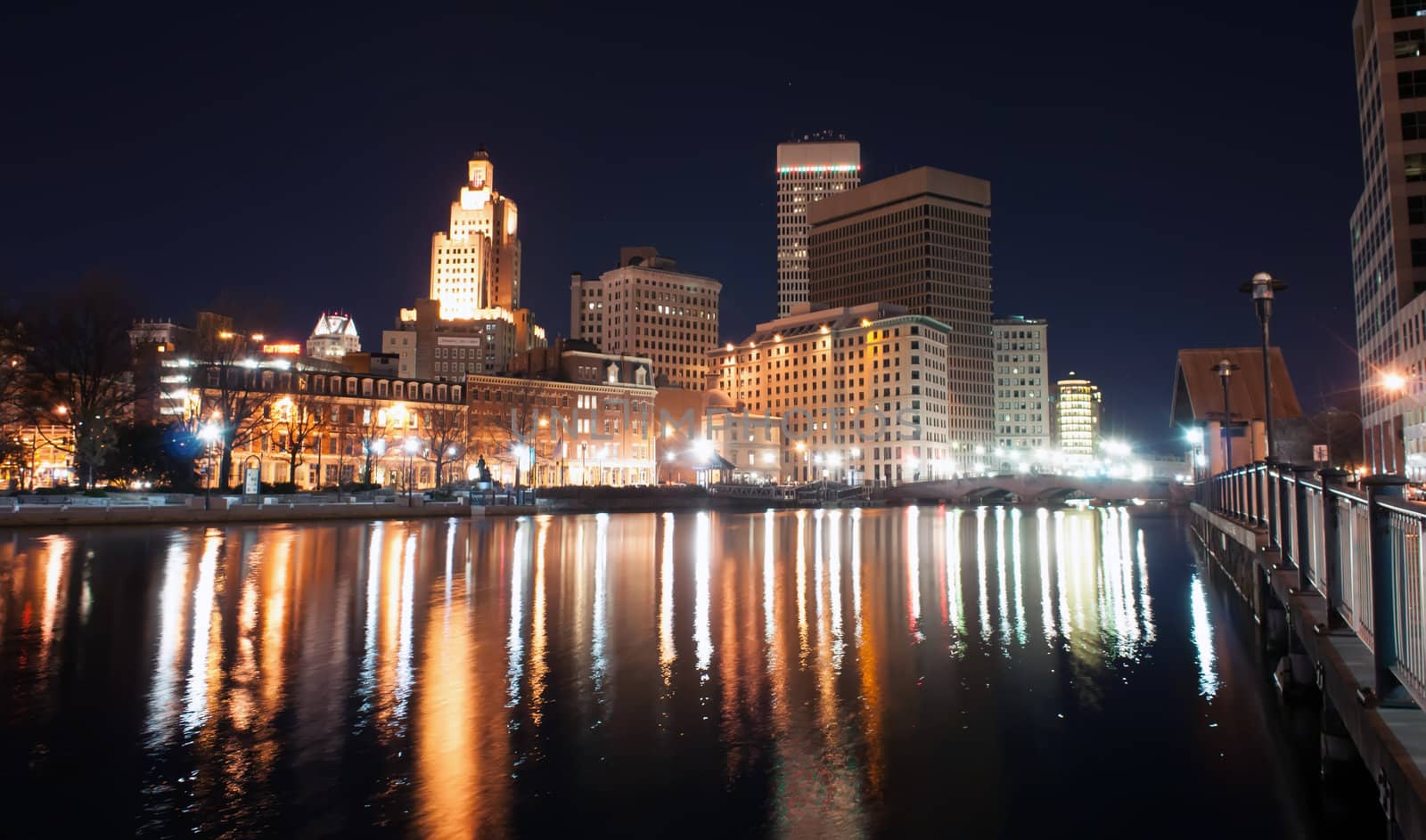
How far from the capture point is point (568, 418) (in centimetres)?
12044

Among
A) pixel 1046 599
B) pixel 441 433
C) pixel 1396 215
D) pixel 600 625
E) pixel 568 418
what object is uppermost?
pixel 1396 215

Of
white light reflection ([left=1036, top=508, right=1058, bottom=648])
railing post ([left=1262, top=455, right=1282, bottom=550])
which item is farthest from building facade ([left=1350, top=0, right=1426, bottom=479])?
railing post ([left=1262, top=455, right=1282, bottom=550])

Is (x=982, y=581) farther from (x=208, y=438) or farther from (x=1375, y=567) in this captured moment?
(x=208, y=438)

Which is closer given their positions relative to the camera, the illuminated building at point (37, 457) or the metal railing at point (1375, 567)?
the metal railing at point (1375, 567)

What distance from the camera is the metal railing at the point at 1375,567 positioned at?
6.77 m

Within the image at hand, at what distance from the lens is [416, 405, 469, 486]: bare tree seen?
9238cm

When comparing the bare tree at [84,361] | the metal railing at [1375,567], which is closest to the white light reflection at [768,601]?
the metal railing at [1375,567]

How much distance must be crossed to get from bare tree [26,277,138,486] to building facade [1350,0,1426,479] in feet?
317

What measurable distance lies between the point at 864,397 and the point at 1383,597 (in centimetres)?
17518

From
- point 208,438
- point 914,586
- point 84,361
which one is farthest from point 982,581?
point 208,438

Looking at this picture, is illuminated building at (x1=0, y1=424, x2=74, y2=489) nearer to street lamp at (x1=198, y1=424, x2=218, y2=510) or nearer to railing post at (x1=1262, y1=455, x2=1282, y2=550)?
street lamp at (x1=198, y1=424, x2=218, y2=510)

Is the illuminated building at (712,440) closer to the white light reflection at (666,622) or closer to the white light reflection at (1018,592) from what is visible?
the white light reflection at (1018,592)

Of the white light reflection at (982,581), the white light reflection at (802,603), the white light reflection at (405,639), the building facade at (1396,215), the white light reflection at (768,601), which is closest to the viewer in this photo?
the white light reflection at (405,639)

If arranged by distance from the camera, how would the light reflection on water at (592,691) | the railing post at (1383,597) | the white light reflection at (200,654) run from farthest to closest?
the white light reflection at (200,654) < the light reflection on water at (592,691) < the railing post at (1383,597)
